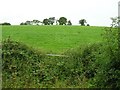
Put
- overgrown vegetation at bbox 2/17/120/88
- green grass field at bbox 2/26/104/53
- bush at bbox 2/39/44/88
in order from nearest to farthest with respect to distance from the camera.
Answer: overgrown vegetation at bbox 2/17/120/88 → bush at bbox 2/39/44/88 → green grass field at bbox 2/26/104/53

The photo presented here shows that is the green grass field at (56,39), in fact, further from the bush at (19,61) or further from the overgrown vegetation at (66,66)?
the overgrown vegetation at (66,66)

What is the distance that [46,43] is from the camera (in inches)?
1017

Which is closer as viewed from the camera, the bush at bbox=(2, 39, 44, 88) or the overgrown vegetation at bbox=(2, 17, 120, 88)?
the overgrown vegetation at bbox=(2, 17, 120, 88)

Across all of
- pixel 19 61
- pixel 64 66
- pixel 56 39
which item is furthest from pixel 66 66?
pixel 56 39

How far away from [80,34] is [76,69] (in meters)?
14.2

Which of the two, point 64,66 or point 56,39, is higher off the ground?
point 56,39

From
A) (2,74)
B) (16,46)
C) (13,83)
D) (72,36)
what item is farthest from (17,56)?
(72,36)

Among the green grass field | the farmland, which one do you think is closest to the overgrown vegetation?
the farmland

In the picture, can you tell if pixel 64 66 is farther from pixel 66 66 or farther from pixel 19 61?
pixel 19 61

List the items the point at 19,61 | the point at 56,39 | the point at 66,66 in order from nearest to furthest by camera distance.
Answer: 1. the point at 66,66
2. the point at 19,61
3. the point at 56,39

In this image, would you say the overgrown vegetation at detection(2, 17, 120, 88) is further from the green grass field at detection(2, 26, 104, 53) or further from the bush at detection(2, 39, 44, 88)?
the green grass field at detection(2, 26, 104, 53)

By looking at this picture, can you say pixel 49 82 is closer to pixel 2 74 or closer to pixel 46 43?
pixel 2 74

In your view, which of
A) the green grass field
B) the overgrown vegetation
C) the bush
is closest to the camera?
the overgrown vegetation

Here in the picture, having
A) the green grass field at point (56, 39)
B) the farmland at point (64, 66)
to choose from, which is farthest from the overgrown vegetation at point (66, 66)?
the green grass field at point (56, 39)
